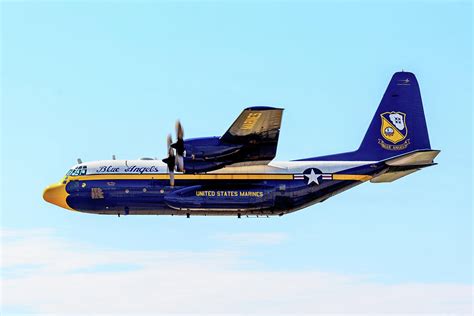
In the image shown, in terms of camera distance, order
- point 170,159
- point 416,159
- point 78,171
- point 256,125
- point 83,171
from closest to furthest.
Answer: point 256,125, point 170,159, point 416,159, point 83,171, point 78,171

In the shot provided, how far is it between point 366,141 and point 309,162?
10.6 feet

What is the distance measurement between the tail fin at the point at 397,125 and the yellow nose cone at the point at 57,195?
13.6 metres

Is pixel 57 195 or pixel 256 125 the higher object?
pixel 256 125

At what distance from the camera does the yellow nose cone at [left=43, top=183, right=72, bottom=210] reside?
3991 cm

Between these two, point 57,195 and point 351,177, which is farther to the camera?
point 57,195

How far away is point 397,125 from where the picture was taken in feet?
135

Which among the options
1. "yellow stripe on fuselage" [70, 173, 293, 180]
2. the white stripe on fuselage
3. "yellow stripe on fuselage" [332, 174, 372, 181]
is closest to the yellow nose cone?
the white stripe on fuselage

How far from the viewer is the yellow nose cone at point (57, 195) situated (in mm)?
39906

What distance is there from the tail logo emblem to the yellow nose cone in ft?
48.3

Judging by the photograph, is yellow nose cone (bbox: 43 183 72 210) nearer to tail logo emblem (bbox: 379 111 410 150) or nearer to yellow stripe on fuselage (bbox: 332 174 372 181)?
yellow stripe on fuselage (bbox: 332 174 372 181)

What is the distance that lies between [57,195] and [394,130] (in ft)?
52.0

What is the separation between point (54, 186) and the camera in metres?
40.4

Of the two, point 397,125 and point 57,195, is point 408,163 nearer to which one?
point 397,125

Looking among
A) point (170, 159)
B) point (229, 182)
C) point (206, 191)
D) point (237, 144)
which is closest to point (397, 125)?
point (229, 182)
